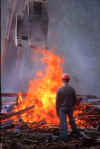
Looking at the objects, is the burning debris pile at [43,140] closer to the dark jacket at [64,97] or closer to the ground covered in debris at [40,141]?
the ground covered in debris at [40,141]

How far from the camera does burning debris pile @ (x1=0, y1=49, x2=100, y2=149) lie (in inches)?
191

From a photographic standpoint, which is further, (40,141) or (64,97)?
(64,97)

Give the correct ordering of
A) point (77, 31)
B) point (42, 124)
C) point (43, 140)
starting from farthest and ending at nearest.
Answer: point (77, 31) < point (42, 124) < point (43, 140)

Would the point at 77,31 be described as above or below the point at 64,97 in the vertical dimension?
above

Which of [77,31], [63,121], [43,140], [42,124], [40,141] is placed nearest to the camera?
[40,141]

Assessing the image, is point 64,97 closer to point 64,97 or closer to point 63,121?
point 64,97

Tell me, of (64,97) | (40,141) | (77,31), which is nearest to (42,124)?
(40,141)

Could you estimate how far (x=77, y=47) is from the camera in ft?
64.2

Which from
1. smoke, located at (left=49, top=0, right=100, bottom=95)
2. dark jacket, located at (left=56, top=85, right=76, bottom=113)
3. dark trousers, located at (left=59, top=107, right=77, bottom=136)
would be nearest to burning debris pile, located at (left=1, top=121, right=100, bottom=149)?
dark trousers, located at (left=59, top=107, right=77, bottom=136)

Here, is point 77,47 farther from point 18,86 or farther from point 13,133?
point 13,133

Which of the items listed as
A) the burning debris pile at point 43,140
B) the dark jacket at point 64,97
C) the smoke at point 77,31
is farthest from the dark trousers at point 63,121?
the smoke at point 77,31

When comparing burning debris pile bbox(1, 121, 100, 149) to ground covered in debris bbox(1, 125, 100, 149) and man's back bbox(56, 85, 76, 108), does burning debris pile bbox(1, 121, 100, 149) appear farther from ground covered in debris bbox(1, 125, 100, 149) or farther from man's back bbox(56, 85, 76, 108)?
man's back bbox(56, 85, 76, 108)

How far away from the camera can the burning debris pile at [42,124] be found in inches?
191

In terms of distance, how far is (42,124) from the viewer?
714cm
